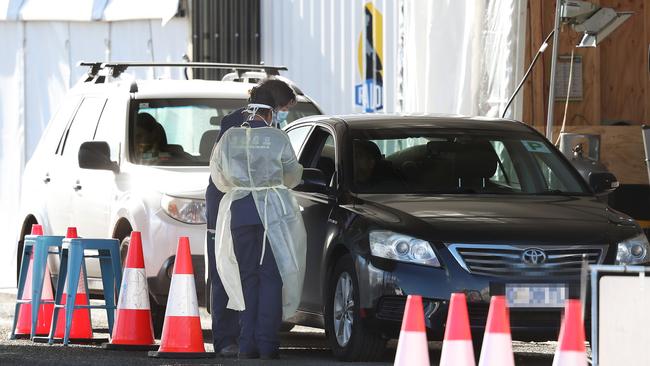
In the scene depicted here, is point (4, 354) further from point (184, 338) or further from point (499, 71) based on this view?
point (499, 71)

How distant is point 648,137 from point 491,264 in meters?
4.79

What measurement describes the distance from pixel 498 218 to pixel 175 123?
4.72 meters

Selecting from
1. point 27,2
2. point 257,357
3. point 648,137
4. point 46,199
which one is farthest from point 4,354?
point 27,2

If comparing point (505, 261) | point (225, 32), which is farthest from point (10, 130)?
point (505, 261)

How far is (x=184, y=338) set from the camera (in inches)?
416

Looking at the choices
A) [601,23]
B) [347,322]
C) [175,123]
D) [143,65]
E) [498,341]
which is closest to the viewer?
[498,341]

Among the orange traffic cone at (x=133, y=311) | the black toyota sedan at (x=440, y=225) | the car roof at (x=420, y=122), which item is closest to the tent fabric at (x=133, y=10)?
the black toyota sedan at (x=440, y=225)

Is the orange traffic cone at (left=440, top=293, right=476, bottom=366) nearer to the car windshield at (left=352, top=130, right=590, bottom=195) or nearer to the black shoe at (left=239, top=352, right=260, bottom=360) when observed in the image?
the black shoe at (left=239, top=352, right=260, bottom=360)

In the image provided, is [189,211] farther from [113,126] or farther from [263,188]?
[263,188]

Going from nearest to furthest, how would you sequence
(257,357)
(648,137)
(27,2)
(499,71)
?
(257,357) → (648,137) → (499,71) → (27,2)

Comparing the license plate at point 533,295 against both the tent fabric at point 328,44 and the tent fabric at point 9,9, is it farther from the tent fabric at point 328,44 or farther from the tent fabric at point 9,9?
the tent fabric at point 9,9

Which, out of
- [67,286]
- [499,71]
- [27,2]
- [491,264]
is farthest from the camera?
[27,2]

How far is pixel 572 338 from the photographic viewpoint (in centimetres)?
743

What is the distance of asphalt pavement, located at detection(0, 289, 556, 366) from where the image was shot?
33.9ft
